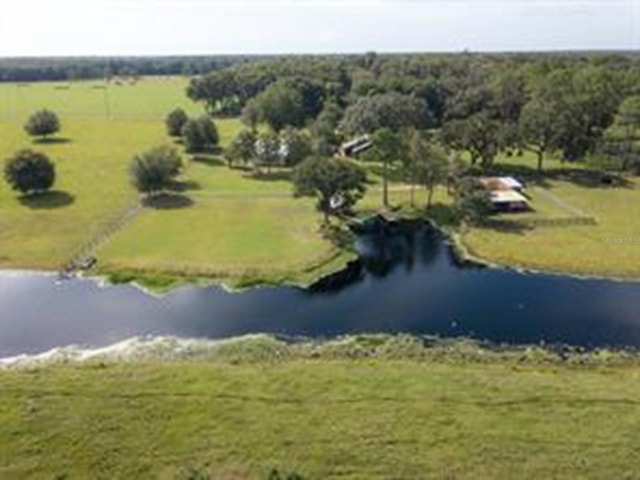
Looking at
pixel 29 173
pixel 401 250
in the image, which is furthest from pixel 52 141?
pixel 401 250

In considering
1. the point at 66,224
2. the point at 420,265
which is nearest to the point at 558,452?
the point at 420,265

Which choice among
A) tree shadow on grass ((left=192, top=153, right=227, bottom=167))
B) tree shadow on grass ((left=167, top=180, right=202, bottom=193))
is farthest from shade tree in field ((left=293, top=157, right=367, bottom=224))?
tree shadow on grass ((left=192, top=153, right=227, bottom=167))

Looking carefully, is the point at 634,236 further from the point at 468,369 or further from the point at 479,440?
the point at 479,440

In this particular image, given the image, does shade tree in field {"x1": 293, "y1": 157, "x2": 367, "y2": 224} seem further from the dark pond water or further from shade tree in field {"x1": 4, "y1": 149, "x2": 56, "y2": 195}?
shade tree in field {"x1": 4, "y1": 149, "x2": 56, "y2": 195}

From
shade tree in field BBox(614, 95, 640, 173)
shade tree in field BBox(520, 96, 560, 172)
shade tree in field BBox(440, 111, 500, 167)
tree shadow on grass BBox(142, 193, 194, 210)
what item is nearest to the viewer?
tree shadow on grass BBox(142, 193, 194, 210)

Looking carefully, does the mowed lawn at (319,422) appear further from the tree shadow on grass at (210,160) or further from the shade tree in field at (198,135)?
the shade tree in field at (198,135)

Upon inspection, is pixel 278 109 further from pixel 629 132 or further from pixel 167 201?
pixel 629 132

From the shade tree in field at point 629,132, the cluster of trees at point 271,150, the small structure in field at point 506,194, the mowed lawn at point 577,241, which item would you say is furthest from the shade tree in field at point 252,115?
the shade tree in field at point 629,132
